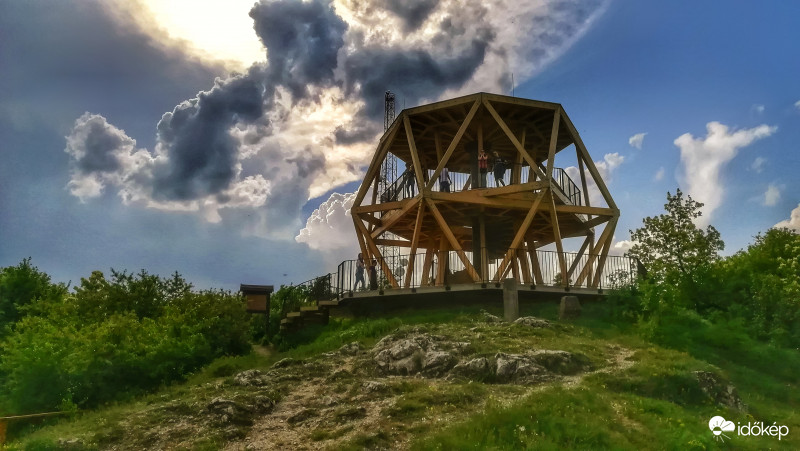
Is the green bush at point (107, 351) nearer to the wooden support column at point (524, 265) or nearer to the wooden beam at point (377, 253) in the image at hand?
the wooden beam at point (377, 253)

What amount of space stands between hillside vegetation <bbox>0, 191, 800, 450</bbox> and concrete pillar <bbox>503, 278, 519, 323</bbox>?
0.98 meters

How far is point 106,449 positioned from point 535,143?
102ft

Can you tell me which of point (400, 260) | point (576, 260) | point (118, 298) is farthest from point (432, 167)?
point (118, 298)

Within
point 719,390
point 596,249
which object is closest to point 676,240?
point 596,249

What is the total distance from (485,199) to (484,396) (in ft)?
58.6

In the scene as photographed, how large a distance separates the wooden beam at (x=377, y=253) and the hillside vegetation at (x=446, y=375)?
139 inches

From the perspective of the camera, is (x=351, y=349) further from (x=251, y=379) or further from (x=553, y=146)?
(x=553, y=146)

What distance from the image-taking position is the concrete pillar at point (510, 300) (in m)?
26.1

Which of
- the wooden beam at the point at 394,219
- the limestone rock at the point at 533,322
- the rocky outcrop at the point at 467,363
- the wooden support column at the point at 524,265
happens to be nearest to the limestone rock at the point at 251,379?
the rocky outcrop at the point at 467,363

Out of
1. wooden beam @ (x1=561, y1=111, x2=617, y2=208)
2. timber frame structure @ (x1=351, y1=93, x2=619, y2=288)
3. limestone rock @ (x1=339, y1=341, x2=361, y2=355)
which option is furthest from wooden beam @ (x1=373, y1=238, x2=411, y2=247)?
limestone rock @ (x1=339, y1=341, x2=361, y2=355)

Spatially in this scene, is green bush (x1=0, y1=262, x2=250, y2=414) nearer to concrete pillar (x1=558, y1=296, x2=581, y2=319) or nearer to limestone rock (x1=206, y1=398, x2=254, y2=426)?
limestone rock (x1=206, y1=398, x2=254, y2=426)

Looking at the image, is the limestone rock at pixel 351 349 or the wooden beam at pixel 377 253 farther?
the wooden beam at pixel 377 253

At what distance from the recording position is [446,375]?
18.3m

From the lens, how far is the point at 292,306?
34.0 meters
